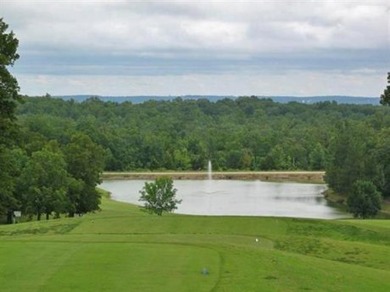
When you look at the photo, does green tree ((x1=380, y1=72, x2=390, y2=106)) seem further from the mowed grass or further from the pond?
the pond

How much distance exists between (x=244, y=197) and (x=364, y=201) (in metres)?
18.6

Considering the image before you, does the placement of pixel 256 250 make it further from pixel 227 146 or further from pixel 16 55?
pixel 227 146

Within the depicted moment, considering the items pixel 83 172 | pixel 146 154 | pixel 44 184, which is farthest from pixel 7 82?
pixel 146 154

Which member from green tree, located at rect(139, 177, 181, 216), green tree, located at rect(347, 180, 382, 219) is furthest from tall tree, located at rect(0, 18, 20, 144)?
green tree, located at rect(347, 180, 382, 219)

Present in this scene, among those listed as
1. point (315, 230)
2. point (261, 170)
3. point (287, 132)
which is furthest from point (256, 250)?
point (287, 132)

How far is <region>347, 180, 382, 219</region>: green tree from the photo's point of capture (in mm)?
67312

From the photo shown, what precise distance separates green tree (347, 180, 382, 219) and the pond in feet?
4.37

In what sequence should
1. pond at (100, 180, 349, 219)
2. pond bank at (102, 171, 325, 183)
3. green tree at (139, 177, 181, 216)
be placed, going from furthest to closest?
pond bank at (102, 171, 325, 183) → pond at (100, 180, 349, 219) → green tree at (139, 177, 181, 216)

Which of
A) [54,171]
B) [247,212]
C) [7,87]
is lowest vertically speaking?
[247,212]

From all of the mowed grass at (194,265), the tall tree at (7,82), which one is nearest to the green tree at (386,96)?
the mowed grass at (194,265)

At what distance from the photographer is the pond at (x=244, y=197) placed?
6625 centimetres

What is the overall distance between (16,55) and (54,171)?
2099 centimetres

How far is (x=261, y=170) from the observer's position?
131 m

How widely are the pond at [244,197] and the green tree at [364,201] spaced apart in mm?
1332
